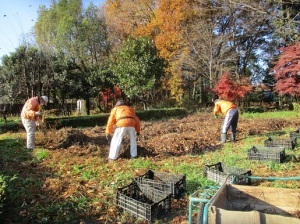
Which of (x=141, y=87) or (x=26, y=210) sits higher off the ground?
(x=141, y=87)

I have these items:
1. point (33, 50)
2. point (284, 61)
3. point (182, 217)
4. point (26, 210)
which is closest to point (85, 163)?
point (26, 210)

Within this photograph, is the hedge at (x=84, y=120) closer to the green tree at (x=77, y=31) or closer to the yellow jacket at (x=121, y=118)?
the yellow jacket at (x=121, y=118)

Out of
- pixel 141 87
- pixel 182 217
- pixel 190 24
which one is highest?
pixel 190 24

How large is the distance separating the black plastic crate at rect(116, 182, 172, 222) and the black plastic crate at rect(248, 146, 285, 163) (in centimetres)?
311

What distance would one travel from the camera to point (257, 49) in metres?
28.3

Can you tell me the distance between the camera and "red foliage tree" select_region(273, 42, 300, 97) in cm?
1800

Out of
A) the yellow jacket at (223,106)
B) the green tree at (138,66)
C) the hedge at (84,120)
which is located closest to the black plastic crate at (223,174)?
the yellow jacket at (223,106)

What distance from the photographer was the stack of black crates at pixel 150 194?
361 cm

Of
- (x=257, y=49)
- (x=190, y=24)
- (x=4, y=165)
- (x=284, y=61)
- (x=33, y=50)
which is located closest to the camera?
(x=4, y=165)

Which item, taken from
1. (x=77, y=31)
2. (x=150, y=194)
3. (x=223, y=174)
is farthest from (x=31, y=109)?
(x=77, y=31)

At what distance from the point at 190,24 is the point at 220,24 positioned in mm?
3037

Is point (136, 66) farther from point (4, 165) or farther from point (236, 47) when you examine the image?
point (4, 165)

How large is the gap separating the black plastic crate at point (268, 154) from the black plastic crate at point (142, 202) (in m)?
3.11

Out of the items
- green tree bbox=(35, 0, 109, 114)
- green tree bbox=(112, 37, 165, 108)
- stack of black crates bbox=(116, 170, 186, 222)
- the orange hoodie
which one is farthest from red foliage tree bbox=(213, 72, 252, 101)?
stack of black crates bbox=(116, 170, 186, 222)
